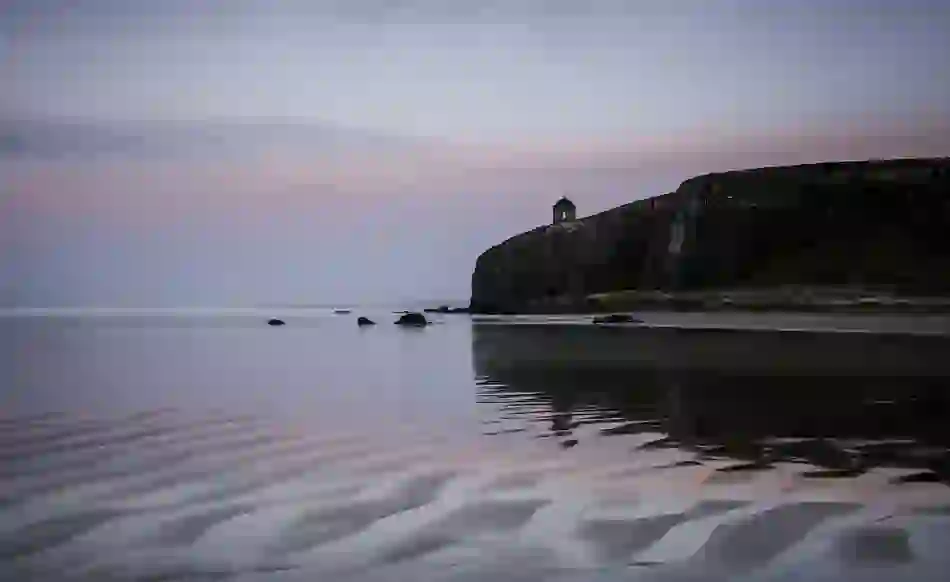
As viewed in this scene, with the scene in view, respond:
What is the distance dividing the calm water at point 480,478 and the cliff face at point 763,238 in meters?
32.5

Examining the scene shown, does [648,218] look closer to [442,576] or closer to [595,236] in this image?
[595,236]

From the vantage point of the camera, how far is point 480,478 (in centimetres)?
532

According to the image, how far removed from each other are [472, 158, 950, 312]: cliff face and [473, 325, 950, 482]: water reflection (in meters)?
29.2

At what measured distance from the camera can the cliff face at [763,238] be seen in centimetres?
4584

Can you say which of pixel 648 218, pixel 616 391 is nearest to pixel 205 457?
pixel 616 391

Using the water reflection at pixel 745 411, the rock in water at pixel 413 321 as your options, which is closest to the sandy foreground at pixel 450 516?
the water reflection at pixel 745 411

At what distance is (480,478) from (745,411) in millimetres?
3829

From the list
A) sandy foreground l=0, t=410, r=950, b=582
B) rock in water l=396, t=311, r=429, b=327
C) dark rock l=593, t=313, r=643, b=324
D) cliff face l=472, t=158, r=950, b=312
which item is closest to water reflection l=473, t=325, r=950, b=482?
sandy foreground l=0, t=410, r=950, b=582

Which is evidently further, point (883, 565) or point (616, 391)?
point (616, 391)

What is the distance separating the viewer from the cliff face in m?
45.8

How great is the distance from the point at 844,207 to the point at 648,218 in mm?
13011

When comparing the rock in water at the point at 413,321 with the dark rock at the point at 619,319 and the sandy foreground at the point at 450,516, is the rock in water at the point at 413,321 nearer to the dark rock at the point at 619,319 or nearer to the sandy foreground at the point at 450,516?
the dark rock at the point at 619,319

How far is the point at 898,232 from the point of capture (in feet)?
155

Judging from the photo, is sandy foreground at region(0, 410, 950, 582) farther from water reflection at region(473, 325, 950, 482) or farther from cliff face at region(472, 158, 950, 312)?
cliff face at region(472, 158, 950, 312)
